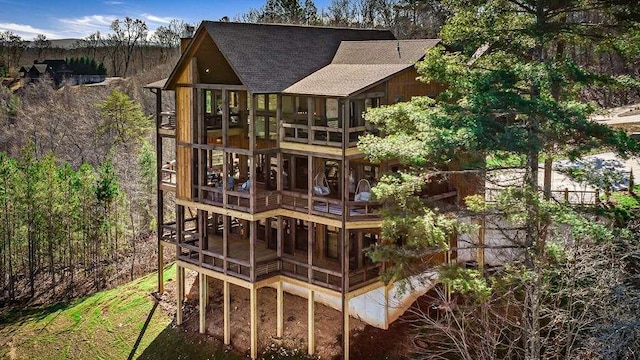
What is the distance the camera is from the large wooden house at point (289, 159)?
18.1 m

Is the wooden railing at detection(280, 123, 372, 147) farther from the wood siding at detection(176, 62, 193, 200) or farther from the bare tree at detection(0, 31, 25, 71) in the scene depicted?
the bare tree at detection(0, 31, 25, 71)

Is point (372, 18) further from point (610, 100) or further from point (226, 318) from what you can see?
point (226, 318)

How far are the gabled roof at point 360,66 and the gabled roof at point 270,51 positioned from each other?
1.50ft

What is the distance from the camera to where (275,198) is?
19.2 metres

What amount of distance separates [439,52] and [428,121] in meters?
2.29

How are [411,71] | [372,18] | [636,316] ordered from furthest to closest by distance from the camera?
1. [372,18]
2. [411,71]
3. [636,316]

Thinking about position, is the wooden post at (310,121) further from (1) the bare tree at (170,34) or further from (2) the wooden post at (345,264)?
(1) the bare tree at (170,34)

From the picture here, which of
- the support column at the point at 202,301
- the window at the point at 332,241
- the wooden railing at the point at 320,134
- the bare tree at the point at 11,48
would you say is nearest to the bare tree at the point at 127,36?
the bare tree at the point at 11,48

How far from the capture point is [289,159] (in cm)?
2008

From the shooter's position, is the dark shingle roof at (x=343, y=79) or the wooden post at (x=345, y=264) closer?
the dark shingle roof at (x=343, y=79)

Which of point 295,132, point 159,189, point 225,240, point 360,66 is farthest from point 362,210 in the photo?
point 159,189

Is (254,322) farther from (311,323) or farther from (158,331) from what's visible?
(158,331)

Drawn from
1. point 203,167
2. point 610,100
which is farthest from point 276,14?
point 203,167

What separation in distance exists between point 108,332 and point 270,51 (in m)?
11.8
